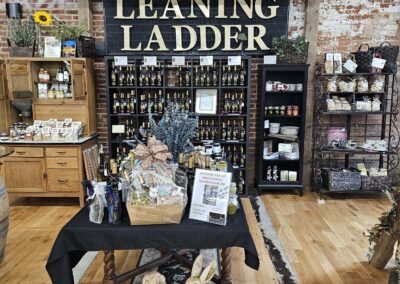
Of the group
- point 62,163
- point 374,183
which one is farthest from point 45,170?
point 374,183

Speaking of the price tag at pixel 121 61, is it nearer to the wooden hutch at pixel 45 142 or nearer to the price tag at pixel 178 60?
the wooden hutch at pixel 45 142

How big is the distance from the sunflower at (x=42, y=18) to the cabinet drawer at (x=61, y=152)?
5.49ft

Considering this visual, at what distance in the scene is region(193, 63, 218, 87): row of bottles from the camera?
15.5ft

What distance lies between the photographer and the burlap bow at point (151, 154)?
81.6 inches

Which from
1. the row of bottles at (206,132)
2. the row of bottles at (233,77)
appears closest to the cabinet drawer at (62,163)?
the row of bottles at (206,132)

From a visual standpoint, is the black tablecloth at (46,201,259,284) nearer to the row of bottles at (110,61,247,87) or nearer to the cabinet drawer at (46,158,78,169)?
the cabinet drawer at (46,158,78,169)

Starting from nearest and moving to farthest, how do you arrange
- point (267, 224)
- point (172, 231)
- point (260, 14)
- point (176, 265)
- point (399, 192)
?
1. point (172, 231)
2. point (399, 192)
3. point (176, 265)
4. point (267, 224)
5. point (260, 14)

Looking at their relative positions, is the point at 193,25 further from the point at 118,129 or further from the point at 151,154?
the point at 151,154

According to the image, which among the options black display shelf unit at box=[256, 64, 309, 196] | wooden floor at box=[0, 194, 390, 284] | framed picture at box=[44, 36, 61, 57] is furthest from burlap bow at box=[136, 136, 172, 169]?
framed picture at box=[44, 36, 61, 57]

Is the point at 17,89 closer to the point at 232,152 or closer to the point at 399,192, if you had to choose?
the point at 232,152

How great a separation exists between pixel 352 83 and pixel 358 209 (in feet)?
5.29

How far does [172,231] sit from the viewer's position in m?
1.93

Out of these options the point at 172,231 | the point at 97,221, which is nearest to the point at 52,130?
the point at 97,221

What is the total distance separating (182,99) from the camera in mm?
4781
